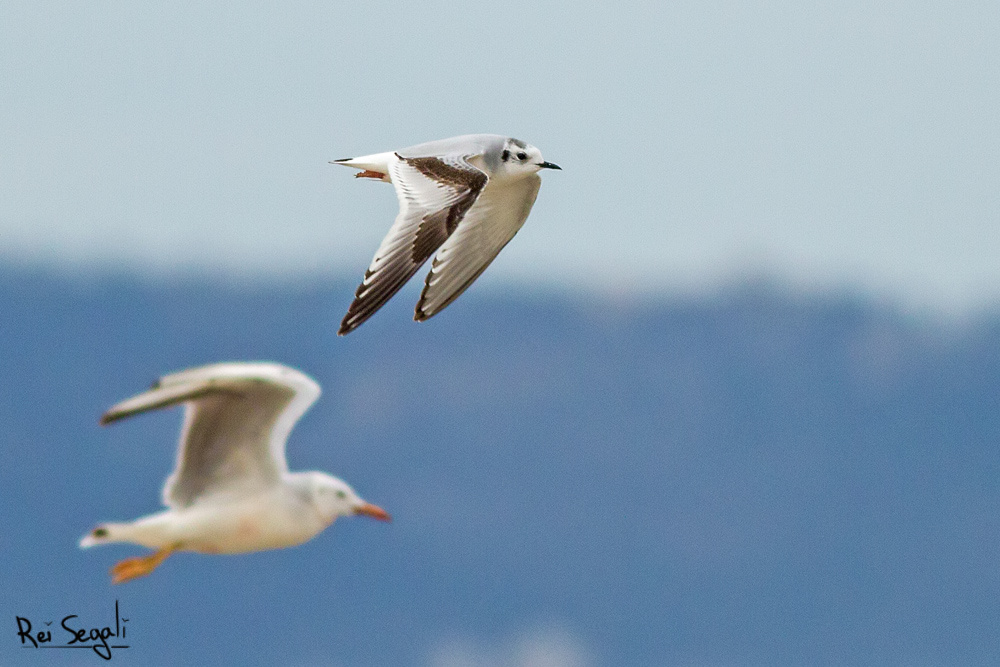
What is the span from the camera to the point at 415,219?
14.6 ft

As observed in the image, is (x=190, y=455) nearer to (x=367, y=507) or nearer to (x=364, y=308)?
(x=367, y=507)

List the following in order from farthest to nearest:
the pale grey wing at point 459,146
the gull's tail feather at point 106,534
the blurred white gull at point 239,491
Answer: the pale grey wing at point 459,146
the blurred white gull at point 239,491
the gull's tail feather at point 106,534

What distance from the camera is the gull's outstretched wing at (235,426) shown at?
344 centimetres

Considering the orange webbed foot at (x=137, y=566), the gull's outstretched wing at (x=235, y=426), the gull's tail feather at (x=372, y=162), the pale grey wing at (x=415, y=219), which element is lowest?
the orange webbed foot at (x=137, y=566)

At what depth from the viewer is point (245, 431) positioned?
3629mm

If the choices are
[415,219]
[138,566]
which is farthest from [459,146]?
[138,566]

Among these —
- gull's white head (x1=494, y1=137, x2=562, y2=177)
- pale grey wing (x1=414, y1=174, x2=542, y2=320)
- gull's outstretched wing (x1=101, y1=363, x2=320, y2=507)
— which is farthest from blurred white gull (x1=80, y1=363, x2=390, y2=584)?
gull's white head (x1=494, y1=137, x2=562, y2=177)

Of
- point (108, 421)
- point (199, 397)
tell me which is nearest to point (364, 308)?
point (199, 397)

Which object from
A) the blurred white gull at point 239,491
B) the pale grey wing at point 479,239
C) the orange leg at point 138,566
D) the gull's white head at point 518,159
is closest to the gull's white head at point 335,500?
the blurred white gull at point 239,491

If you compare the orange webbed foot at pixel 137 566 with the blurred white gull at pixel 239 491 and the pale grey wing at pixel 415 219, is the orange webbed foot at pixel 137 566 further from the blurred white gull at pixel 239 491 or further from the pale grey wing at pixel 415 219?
the pale grey wing at pixel 415 219

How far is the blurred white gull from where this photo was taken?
3.57 metres

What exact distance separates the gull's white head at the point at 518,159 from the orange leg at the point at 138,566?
74.6 inches

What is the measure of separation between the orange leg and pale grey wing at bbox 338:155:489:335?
28.0 inches

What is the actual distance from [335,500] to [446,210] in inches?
43.1
